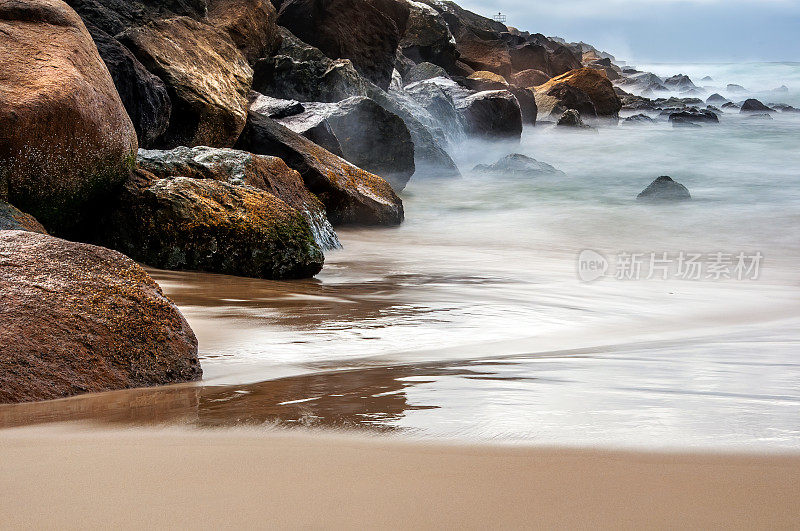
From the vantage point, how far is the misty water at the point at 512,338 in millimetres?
1989

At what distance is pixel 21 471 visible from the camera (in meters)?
1.56

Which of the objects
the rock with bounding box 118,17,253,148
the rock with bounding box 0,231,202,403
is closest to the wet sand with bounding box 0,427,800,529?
the rock with bounding box 0,231,202,403

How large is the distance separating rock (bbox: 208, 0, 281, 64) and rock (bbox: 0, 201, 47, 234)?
5.66m

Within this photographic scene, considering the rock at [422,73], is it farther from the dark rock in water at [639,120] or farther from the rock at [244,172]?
the rock at [244,172]

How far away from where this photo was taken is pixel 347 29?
43.9 ft

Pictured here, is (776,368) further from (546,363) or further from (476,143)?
(476,143)

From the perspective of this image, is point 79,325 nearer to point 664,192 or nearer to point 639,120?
point 664,192

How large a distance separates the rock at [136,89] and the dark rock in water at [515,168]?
7.64 meters

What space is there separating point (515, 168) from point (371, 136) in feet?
13.3

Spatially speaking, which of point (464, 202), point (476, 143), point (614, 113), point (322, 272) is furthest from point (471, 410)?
point (614, 113)

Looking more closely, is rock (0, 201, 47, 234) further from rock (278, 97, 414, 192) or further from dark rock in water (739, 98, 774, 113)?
dark rock in water (739, 98, 774, 113)

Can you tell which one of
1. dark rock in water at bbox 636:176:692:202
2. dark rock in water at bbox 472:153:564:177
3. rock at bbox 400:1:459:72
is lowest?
dark rock in water at bbox 636:176:692:202

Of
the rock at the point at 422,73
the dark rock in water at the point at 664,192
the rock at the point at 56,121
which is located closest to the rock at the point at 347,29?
the rock at the point at 422,73

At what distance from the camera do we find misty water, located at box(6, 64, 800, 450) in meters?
1.99
